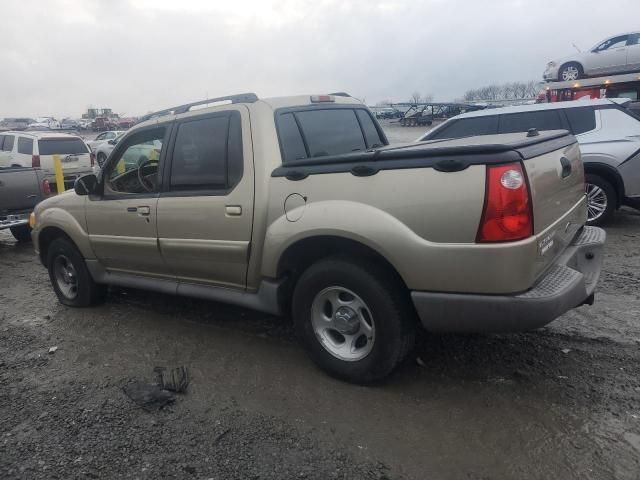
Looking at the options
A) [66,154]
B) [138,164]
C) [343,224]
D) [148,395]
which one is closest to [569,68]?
[138,164]

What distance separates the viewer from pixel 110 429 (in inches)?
117

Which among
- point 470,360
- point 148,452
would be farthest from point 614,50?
point 148,452

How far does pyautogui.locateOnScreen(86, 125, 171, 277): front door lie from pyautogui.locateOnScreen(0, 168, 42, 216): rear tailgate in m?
4.18

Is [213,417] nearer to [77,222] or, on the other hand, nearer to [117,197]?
[117,197]

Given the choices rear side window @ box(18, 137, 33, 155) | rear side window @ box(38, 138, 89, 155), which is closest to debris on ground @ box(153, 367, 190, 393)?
rear side window @ box(38, 138, 89, 155)

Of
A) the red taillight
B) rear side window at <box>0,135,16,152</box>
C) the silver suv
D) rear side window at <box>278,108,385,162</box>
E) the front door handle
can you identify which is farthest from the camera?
rear side window at <box>0,135,16,152</box>

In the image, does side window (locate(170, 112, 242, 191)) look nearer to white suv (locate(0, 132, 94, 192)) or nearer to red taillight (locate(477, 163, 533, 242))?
red taillight (locate(477, 163, 533, 242))

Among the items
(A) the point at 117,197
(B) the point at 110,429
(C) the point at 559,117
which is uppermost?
(C) the point at 559,117

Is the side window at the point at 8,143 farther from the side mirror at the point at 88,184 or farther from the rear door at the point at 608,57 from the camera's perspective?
the rear door at the point at 608,57

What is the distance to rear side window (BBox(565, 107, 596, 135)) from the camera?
6.97 metres

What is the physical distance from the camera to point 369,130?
179 inches

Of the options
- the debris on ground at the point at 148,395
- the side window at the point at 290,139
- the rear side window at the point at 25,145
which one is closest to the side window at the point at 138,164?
the side window at the point at 290,139

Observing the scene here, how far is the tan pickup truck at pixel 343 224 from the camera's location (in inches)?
103

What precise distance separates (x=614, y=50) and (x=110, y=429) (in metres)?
15.4
